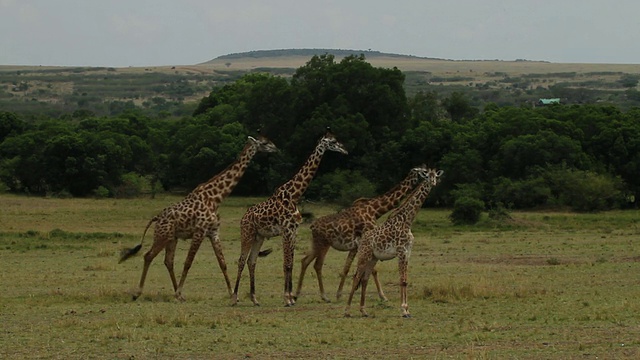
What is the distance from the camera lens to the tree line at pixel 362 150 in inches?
1558

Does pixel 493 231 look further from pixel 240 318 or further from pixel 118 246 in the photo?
pixel 240 318

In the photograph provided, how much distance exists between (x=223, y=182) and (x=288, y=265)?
224 centimetres

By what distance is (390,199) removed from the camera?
57.0 ft

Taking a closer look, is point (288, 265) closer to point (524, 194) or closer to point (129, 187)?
point (524, 194)

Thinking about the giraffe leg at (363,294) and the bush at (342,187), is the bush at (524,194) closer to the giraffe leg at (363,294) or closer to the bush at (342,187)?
the bush at (342,187)

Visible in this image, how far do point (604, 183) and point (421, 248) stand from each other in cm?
1297

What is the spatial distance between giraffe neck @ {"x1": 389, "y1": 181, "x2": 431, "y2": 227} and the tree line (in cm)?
2079

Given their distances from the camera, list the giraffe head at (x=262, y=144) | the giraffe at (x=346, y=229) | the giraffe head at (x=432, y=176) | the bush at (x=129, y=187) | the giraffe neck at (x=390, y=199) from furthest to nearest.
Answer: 1. the bush at (x=129, y=187)
2. the giraffe head at (x=262, y=144)
3. the giraffe neck at (x=390, y=199)
4. the giraffe at (x=346, y=229)
5. the giraffe head at (x=432, y=176)

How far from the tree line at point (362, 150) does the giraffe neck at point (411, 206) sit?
2079 centimetres

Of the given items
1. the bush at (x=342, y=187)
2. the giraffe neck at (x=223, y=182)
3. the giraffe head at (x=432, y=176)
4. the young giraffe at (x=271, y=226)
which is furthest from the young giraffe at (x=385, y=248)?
the bush at (x=342, y=187)

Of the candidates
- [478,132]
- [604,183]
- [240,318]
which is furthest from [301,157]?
[240,318]

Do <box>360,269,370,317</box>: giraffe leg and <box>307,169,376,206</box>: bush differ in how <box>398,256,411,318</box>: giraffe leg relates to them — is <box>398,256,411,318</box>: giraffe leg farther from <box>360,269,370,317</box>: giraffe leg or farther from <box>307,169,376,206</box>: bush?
<box>307,169,376,206</box>: bush

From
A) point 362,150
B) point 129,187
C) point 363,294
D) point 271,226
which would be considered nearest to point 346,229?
point 271,226

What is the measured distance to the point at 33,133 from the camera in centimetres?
5022
